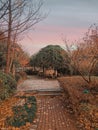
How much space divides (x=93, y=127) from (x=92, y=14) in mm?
7958

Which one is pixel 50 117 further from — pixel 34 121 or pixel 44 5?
pixel 44 5

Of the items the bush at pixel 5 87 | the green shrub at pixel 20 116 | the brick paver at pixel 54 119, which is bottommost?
the brick paver at pixel 54 119

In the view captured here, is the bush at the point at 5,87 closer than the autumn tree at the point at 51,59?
Yes

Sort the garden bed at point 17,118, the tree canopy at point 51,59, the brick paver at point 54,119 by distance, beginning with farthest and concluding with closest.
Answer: the tree canopy at point 51,59 < the brick paver at point 54,119 < the garden bed at point 17,118

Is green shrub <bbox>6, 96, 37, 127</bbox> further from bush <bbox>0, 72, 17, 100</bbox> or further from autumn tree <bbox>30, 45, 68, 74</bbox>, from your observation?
autumn tree <bbox>30, 45, 68, 74</bbox>

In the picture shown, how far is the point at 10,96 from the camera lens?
13875mm

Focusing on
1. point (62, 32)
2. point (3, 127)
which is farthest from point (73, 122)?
point (62, 32)

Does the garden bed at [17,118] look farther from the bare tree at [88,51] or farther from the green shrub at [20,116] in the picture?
the bare tree at [88,51]

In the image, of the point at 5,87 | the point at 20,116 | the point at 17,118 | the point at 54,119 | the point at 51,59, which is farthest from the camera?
the point at 51,59

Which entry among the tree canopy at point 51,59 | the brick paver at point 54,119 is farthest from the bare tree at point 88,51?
the tree canopy at point 51,59

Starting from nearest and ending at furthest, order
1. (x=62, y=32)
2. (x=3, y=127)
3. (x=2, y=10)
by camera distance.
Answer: (x=3, y=127) → (x=2, y=10) → (x=62, y=32)

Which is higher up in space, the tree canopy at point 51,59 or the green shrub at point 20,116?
the tree canopy at point 51,59

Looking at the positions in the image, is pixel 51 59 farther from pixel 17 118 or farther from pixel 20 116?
pixel 17 118

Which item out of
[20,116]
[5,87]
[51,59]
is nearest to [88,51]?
[5,87]
